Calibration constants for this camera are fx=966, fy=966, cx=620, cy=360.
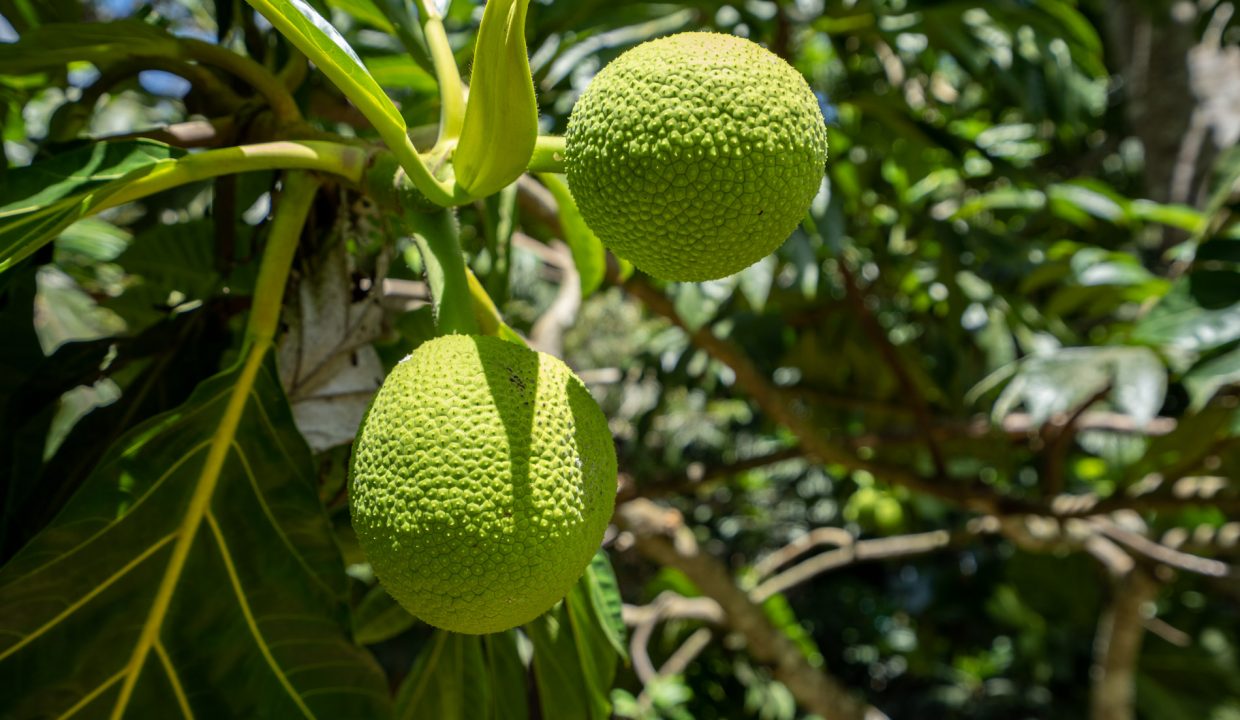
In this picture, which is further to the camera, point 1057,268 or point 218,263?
point 1057,268

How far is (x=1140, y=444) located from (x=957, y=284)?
2.83ft

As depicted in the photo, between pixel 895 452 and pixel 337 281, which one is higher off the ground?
pixel 337 281

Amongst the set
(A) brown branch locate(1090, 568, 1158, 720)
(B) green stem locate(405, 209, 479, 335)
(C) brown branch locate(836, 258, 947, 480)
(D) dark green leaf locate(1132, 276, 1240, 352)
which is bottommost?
(A) brown branch locate(1090, 568, 1158, 720)

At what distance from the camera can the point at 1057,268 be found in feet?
5.91

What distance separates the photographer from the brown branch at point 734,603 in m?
1.65

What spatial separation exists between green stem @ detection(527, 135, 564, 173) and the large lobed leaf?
270mm

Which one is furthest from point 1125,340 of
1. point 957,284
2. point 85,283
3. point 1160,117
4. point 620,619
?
point 85,283

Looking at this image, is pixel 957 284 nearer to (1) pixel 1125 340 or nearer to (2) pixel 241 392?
(1) pixel 1125 340

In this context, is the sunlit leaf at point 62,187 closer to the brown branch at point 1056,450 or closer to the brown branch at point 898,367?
the brown branch at point 898,367

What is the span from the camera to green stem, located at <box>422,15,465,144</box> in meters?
0.65

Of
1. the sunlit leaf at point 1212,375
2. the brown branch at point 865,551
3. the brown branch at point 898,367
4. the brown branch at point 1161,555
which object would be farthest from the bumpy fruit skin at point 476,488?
the brown branch at point 865,551

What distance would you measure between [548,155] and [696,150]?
11 centimetres

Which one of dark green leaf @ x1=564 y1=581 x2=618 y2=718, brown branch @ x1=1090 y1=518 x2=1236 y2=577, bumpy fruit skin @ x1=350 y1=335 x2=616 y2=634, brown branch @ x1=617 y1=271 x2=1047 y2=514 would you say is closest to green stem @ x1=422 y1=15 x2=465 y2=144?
bumpy fruit skin @ x1=350 y1=335 x2=616 y2=634

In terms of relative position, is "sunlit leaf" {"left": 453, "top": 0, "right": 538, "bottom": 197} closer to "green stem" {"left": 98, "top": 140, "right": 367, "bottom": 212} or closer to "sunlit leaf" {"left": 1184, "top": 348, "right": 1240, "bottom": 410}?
"green stem" {"left": 98, "top": 140, "right": 367, "bottom": 212}
